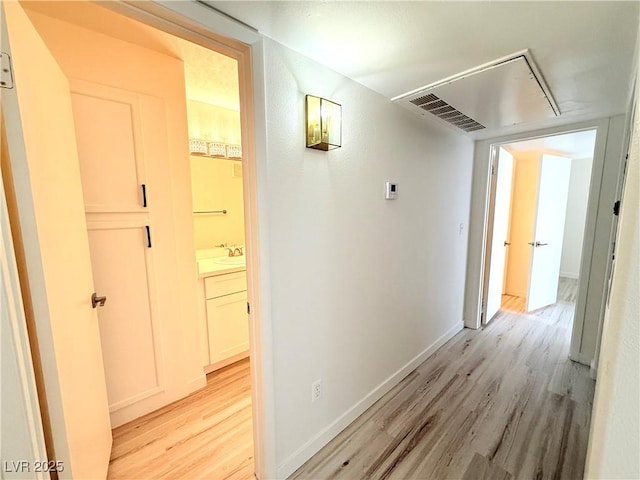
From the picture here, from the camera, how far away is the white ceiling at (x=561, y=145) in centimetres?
304

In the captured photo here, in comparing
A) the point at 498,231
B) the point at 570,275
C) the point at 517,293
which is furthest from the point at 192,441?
the point at 570,275

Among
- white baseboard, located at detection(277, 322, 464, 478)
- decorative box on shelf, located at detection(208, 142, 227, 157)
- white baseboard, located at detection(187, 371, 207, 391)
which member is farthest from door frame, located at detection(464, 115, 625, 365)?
white baseboard, located at detection(187, 371, 207, 391)

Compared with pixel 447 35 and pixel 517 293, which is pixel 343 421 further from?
pixel 517 293

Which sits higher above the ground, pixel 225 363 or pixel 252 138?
pixel 252 138

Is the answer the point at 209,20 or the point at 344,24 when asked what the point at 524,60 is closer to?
the point at 344,24

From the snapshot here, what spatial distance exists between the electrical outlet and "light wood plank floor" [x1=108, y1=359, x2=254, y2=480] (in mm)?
490

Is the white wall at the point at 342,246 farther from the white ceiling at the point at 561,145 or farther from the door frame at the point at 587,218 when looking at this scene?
the white ceiling at the point at 561,145

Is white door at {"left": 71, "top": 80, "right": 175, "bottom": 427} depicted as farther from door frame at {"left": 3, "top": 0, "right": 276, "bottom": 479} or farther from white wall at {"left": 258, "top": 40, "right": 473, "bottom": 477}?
white wall at {"left": 258, "top": 40, "right": 473, "bottom": 477}

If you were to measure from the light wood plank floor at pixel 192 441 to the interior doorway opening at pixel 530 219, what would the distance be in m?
2.86

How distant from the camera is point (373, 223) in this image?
71.0 inches

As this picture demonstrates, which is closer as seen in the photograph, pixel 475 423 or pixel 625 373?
pixel 625 373

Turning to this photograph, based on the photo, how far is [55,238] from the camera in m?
1.00

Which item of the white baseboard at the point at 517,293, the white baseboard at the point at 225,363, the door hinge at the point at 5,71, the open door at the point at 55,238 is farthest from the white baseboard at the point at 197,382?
the white baseboard at the point at 517,293

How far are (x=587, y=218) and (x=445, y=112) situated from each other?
1581mm
